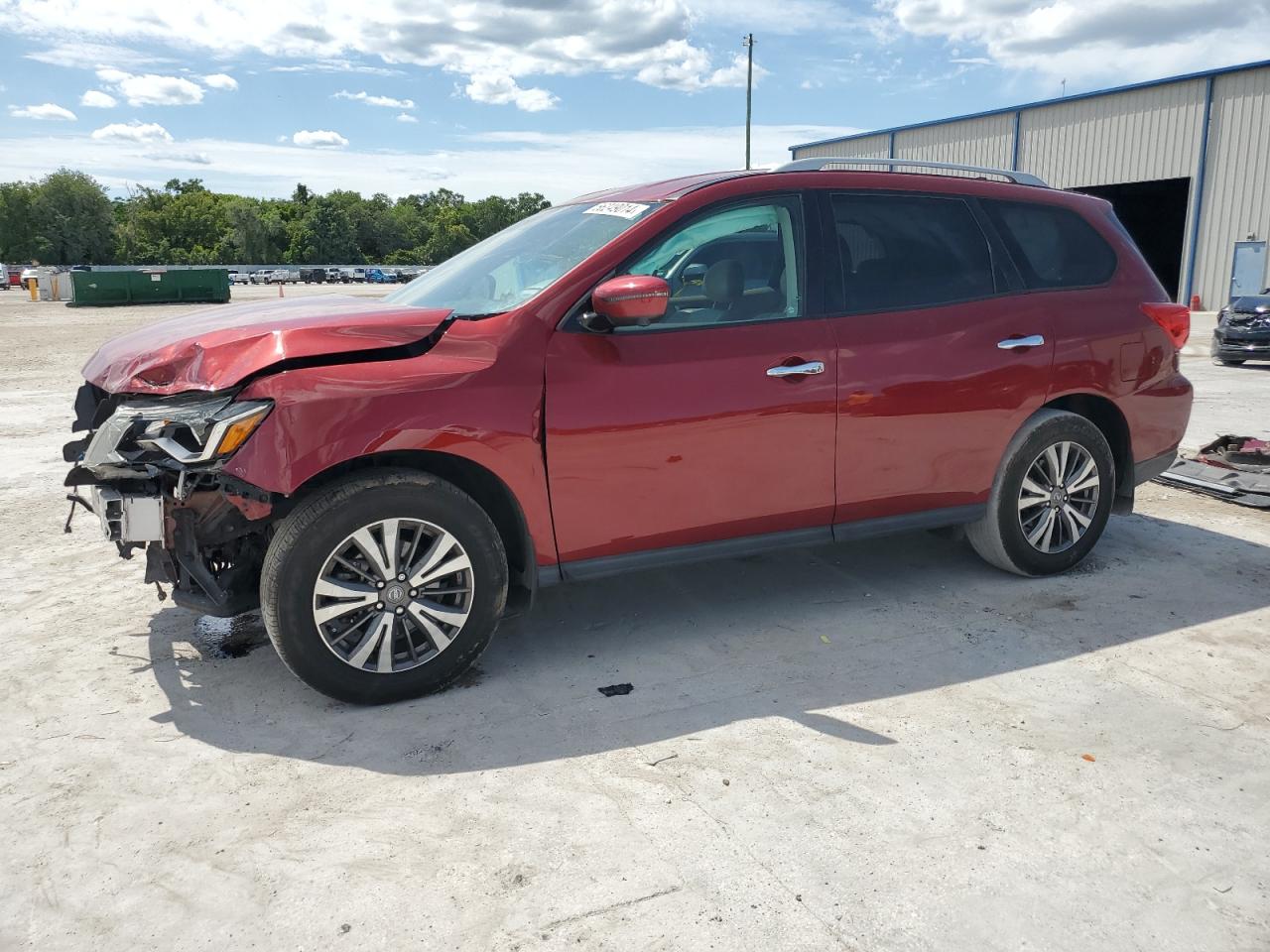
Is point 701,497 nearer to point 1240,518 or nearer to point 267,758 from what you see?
point 267,758

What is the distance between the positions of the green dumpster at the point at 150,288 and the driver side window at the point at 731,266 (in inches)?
1574

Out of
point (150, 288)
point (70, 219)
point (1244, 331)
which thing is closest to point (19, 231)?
point (70, 219)

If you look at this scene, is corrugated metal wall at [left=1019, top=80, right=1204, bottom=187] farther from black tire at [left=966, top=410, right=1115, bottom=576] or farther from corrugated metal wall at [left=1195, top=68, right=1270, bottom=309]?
black tire at [left=966, top=410, right=1115, bottom=576]

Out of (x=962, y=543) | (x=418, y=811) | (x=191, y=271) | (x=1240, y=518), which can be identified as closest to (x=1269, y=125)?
(x=1240, y=518)

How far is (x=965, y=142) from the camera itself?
32.4m

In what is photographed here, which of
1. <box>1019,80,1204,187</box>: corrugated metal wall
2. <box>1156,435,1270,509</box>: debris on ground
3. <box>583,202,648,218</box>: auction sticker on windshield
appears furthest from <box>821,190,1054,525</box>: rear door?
<box>1019,80,1204,187</box>: corrugated metal wall

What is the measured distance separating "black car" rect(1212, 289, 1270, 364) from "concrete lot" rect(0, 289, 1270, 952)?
11.0 meters

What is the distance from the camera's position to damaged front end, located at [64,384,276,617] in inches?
130

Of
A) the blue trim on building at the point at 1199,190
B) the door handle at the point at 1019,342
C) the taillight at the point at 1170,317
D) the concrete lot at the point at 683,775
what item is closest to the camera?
the concrete lot at the point at 683,775

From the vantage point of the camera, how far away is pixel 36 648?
4.12 m

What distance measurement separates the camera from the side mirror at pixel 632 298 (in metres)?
3.57

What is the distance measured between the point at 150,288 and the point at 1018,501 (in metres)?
41.3

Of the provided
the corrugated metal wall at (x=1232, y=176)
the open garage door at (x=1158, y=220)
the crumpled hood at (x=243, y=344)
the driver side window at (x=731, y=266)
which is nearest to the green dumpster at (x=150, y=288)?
the open garage door at (x=1158, y=220)

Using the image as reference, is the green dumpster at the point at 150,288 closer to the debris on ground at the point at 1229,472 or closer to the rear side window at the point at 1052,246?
the debris on ground at the point at 1229,472
